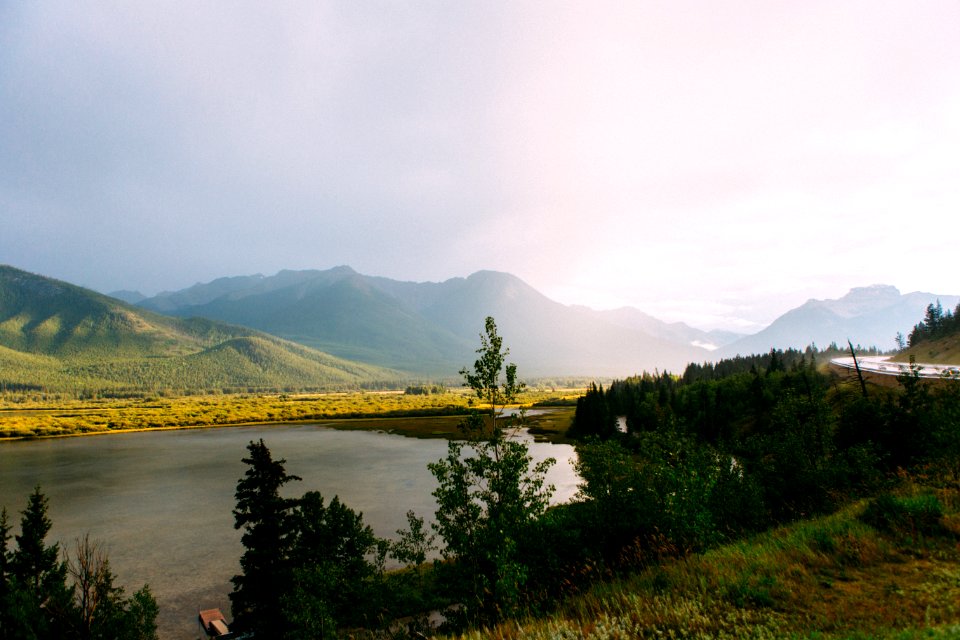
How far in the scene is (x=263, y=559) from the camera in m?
24.8

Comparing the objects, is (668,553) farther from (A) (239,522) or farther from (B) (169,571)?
(B) (169,571)

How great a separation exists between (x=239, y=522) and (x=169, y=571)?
22048 mm

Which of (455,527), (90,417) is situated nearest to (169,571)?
(455,527)

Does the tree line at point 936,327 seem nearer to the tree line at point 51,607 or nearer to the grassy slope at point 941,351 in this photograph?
the grassy slope at point 941,351

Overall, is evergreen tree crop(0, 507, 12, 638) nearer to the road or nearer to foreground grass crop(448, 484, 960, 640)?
foreground grass crop(448, 484, 960, 640)

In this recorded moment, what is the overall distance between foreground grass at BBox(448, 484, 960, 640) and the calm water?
3453 centimetres

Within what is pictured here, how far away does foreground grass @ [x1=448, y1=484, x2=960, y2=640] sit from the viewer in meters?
6.90

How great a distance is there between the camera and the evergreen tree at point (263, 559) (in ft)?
79.6

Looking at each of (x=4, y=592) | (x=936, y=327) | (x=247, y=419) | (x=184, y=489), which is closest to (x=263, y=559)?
(x=4, y=592)

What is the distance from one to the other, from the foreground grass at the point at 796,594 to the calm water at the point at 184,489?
34.5m

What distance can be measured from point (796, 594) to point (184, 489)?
272 ft

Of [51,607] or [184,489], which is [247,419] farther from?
[51,607]

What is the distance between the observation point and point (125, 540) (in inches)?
1813

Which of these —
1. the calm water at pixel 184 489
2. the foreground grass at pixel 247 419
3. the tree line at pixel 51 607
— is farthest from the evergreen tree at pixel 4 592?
the foreground grass at pixel 247 419
